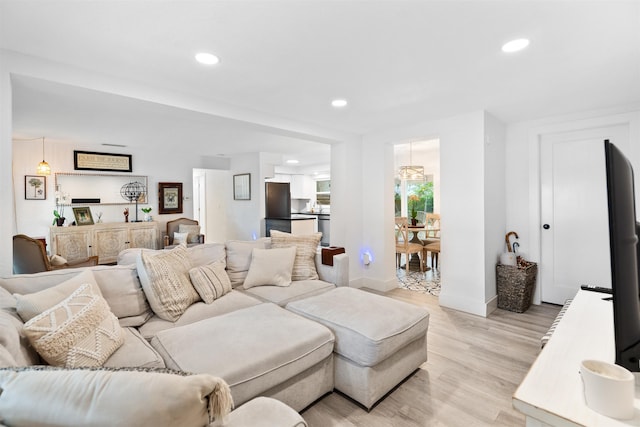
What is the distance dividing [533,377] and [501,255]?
10.8 ft

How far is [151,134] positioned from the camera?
4.74 metres

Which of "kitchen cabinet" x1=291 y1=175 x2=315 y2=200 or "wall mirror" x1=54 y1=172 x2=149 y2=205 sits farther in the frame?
"kitchen cabinet" x1=291 y1=175 x2=315 y2=200

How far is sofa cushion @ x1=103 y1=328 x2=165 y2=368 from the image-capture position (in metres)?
1.53

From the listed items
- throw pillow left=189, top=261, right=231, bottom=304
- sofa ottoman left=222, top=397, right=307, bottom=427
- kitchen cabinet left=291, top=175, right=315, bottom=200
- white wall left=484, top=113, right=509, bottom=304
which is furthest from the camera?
kitchen cabinet left=291, top=175, right=315, bottom=200

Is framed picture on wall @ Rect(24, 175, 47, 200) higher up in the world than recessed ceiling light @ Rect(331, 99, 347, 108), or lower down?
lower down

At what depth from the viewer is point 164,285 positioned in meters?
2.19

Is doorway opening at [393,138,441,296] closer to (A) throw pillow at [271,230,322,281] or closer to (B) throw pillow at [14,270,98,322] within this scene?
(A) throw pillow at [271,230,322,281]

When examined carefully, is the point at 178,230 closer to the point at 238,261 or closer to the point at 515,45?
the point at 238,261

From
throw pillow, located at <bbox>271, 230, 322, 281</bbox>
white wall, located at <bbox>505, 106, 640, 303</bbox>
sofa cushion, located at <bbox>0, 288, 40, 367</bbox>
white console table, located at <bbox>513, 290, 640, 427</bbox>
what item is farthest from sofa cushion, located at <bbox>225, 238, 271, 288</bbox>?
white wall, located at <bbox>505, 106, 640, 303</bbox>

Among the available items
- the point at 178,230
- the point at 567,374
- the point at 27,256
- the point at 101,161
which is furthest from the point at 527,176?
the point at 101,161

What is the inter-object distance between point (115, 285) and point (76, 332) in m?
0.67

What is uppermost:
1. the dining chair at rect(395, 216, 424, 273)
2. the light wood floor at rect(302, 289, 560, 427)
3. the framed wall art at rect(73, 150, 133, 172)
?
the framed wall art at rect(73, 150, 133, 172)

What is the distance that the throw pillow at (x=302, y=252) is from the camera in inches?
122

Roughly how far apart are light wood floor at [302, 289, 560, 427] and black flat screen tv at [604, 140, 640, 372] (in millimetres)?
1302
